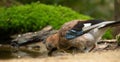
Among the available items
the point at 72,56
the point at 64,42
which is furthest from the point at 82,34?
the point at 72,56

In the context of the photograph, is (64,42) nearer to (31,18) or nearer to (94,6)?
(31,18)

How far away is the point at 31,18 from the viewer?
954 cm

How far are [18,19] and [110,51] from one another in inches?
118

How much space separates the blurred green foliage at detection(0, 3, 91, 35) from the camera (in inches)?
368

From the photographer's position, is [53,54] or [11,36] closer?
[53,54]

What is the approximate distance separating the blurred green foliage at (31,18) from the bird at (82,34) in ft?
5.76

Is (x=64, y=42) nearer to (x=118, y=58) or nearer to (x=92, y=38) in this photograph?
(x=92, y=38)

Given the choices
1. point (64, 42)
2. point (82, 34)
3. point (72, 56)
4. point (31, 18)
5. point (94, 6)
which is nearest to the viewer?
point (72, 56)

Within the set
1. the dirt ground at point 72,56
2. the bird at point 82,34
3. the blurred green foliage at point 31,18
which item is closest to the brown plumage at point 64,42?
the bird at point 82,34

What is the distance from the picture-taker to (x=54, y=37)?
26.1ft

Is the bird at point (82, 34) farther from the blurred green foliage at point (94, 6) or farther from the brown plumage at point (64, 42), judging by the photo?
the blurred green foliage at point (94, 6)

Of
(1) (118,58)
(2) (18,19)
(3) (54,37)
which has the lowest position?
(1) (118,58)

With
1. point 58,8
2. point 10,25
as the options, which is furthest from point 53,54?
point 58,8

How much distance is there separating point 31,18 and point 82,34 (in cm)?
230
